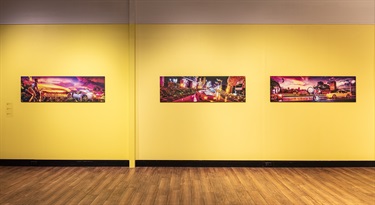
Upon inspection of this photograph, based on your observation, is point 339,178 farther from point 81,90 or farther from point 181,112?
point 81,90

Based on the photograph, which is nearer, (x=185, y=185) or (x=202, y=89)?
(x=185, y=185)

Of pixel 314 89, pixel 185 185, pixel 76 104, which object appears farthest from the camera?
pixel 76 104

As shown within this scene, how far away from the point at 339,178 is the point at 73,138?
5716 millimetres

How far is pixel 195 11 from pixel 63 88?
3.47 m

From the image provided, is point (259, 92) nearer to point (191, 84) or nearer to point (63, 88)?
point (191, 84)

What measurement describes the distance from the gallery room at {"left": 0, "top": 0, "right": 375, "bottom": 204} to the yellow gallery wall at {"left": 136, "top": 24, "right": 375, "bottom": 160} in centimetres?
2

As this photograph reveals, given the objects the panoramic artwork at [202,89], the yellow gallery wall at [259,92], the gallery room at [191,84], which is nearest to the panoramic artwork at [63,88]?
the gallery room at [191,84]

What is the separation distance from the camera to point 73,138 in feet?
25.1

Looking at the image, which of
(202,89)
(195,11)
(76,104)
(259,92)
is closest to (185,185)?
(202,89)

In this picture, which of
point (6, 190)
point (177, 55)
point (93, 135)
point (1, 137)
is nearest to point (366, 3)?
point (177, 55)

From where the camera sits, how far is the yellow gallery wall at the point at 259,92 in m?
7.52

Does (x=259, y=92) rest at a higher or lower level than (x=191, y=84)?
lower

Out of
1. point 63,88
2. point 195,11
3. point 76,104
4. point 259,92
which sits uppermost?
point 195,11

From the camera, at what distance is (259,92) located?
7.55 metres
